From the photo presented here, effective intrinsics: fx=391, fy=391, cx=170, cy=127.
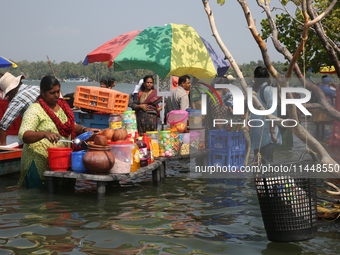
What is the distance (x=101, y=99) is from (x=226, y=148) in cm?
278

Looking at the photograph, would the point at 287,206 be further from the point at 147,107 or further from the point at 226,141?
the point at 147,107

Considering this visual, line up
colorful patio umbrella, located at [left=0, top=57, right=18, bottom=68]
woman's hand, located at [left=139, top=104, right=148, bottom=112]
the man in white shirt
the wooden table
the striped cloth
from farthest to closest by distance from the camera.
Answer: colorful patio umbrella, located at [left=0, top=57, right=18, bottom=68]
woman's hand, located at [left=139, top=104, right=148, bottom=112]
the man in white shirt
the striped cloth
the wooden table

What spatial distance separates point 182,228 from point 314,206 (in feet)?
5.25

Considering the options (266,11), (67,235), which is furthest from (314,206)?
(67,235)

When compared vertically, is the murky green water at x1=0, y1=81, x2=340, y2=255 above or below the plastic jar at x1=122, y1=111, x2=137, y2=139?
below

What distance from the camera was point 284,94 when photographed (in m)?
4.20

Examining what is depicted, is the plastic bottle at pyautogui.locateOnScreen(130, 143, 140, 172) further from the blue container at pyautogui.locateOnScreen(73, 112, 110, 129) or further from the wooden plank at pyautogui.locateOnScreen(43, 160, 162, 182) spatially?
the blue container at pyautogui.locateOnScreen(73, 112, 110, 129)

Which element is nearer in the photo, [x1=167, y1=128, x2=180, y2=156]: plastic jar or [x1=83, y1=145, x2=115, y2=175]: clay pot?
[x1=83, y1=145, x2=115, y2=175]: clay pot

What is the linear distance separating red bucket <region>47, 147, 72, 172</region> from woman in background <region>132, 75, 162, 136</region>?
13.1 feet

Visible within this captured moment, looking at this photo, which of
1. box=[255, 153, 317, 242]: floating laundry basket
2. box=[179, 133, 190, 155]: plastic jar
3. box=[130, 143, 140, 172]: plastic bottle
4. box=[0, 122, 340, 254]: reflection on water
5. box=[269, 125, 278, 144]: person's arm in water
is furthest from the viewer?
box=[179, 133, 190, 155]: plastic jar

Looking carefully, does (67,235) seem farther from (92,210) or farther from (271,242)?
(271,242)

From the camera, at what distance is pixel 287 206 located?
13.2ft

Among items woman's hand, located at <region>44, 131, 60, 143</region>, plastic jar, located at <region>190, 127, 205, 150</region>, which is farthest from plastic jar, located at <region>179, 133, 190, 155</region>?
woman's hand, located at <region>44, 131, 60, 143</region>

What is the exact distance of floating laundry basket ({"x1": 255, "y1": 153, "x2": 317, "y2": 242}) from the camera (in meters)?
4.04
